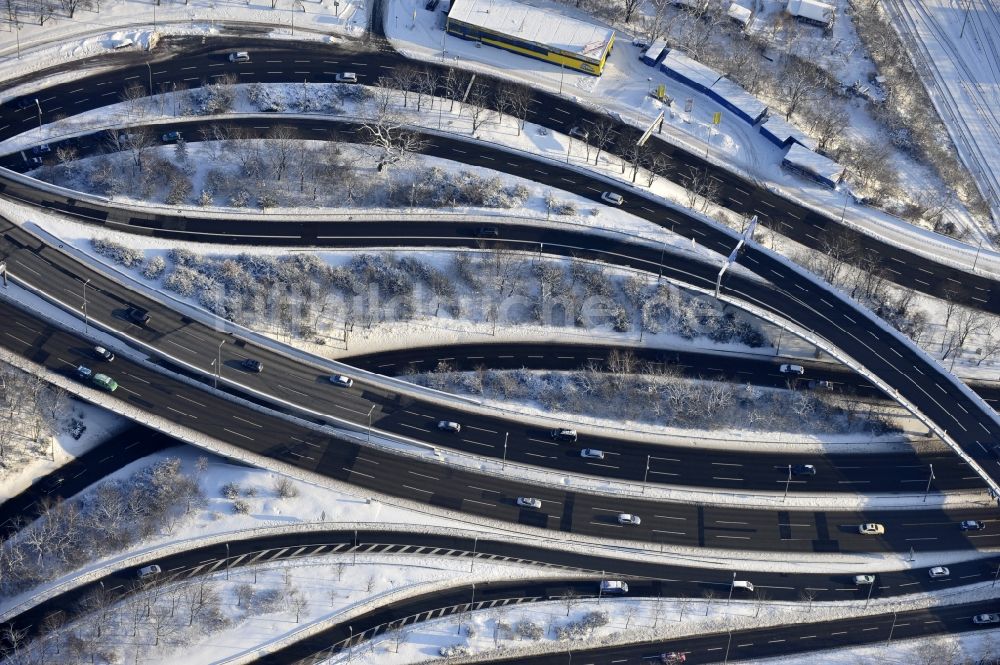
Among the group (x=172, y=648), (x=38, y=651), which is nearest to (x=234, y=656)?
(x=172, y=648)

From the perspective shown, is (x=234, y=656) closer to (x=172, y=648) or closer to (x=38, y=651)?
(x=172, y=648)

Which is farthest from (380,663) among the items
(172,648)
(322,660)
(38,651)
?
(38,651)

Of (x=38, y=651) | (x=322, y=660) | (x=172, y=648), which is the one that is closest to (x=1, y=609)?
(x=38, y=651)

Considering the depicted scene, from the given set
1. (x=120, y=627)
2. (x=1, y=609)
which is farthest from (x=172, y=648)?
(x=1, y=609)

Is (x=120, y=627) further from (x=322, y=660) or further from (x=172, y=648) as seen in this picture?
(x=322, y=660)

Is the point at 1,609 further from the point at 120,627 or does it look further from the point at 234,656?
the point at 234,656
